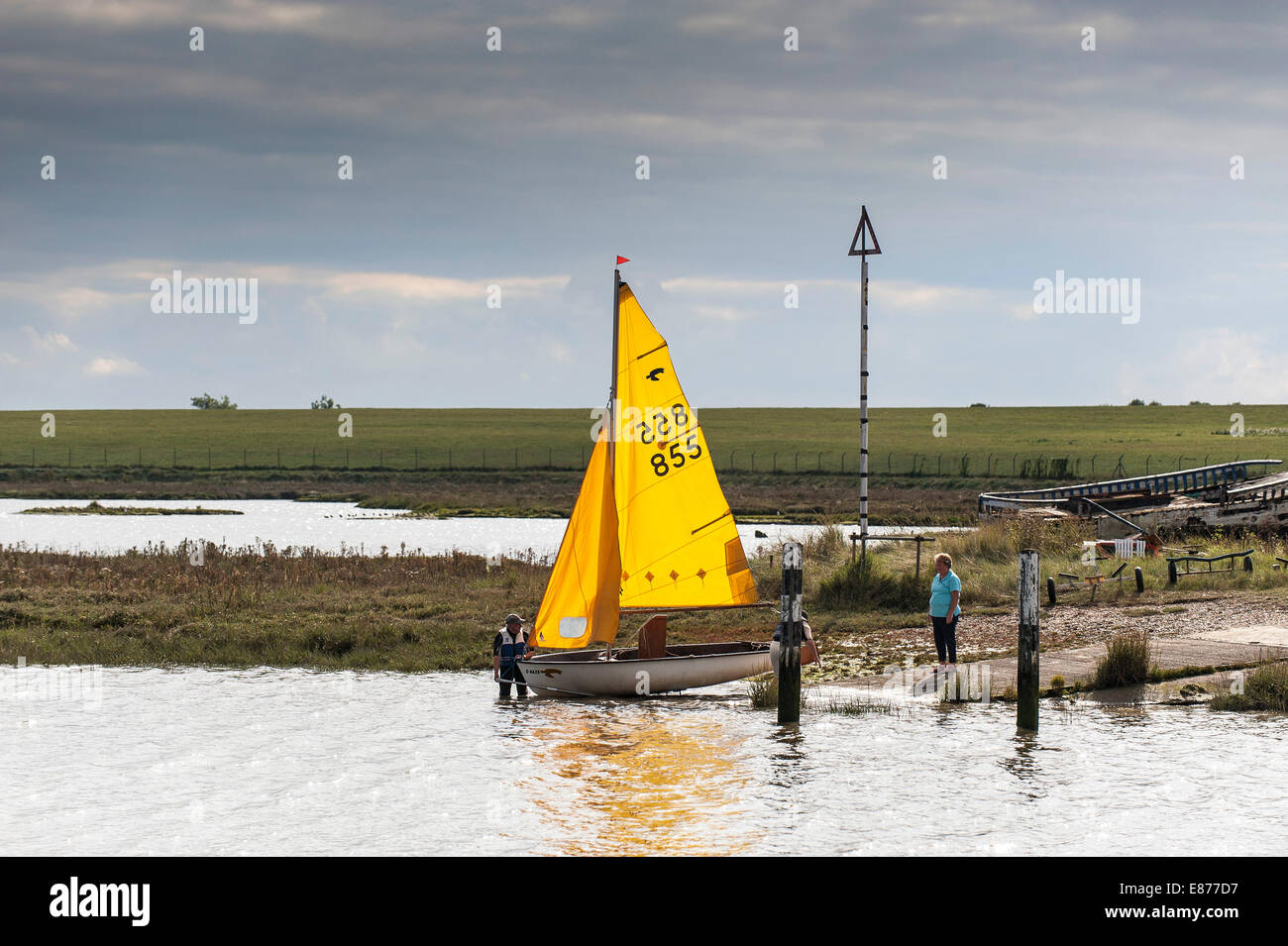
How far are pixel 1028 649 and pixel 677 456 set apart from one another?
670 cm

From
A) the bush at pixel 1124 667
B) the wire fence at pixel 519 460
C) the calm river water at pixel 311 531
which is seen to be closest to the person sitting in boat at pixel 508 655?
the bush at pixel 1124 667

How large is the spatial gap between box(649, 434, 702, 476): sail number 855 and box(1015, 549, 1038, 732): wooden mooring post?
236 inches

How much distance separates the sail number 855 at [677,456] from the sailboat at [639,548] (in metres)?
0.02

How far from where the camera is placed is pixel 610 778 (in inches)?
630

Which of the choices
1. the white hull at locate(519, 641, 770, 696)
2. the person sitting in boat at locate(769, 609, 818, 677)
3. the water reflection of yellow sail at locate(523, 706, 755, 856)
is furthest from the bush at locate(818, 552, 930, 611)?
the water reflection of yellow sail at locate(523, 706, 755, 856)

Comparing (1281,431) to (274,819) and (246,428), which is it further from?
(274,819)

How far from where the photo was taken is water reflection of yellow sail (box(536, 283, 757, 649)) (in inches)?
832

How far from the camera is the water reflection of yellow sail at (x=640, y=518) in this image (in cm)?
2114

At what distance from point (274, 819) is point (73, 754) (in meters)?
4.57

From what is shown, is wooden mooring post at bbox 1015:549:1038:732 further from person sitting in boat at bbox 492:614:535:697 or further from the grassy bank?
person sitting in boat at bbox 492:614:535:697

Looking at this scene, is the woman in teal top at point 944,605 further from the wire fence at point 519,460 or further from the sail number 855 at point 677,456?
the wire fence at point 519,460

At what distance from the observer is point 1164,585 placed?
92.4 ft

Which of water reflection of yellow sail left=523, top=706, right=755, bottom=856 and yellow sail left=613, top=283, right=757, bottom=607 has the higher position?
yellow sail left=613, top=283, right=757, bottom=607
